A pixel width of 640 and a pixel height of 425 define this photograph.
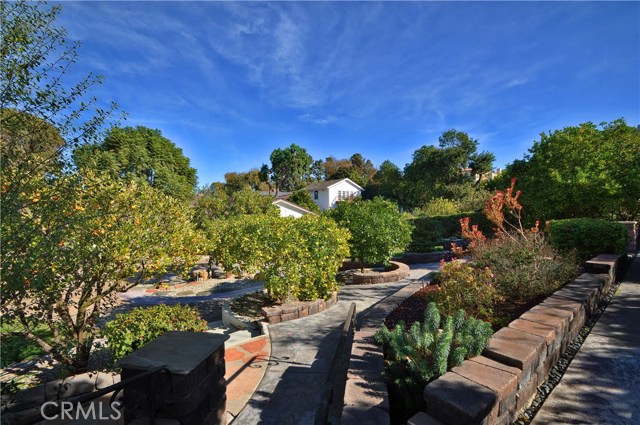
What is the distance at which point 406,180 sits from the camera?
1519 inches

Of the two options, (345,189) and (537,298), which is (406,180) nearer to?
(345,189)

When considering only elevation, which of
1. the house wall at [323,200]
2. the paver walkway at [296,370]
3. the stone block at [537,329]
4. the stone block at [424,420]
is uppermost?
the house wall at [323,200]

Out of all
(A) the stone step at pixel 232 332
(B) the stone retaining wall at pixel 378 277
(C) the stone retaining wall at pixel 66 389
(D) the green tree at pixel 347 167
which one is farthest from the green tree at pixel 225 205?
(D) the green tree at pixel 347 167

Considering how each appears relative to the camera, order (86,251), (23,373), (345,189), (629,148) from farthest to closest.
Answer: (345,189), (629,148), (23,373), (86,251)

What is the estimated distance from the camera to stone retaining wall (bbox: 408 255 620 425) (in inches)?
88.9

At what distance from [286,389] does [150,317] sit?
2402 millimetres

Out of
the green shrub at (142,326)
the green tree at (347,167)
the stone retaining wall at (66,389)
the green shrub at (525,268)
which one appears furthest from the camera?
the green tree at (347,167)

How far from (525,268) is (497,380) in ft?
12.4

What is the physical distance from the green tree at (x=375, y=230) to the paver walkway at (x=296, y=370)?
9.90 feet

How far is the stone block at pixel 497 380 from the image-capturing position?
244 cm

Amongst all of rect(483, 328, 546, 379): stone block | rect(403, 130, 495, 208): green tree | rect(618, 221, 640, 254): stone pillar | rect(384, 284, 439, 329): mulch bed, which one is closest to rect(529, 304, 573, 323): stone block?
rect(483, 328, 546, 379): stone block

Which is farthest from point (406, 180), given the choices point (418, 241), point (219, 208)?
point (219, 208)

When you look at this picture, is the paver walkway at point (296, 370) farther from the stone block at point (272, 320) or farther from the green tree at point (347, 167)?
the green tree at point (347, 167)

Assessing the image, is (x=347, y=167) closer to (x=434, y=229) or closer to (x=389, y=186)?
(x=389, y=186)
